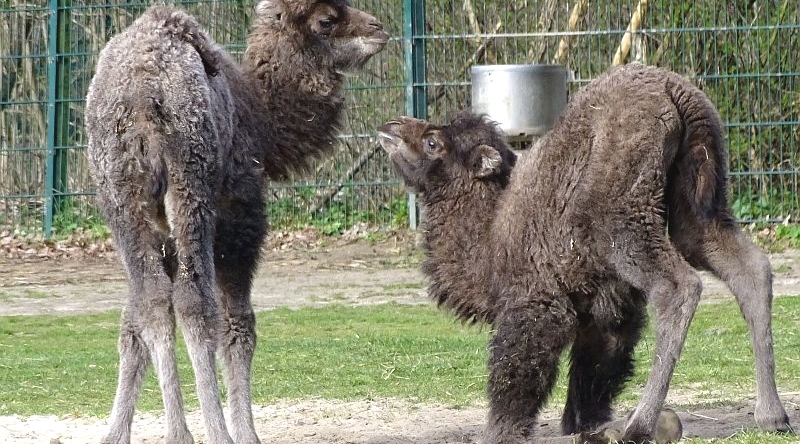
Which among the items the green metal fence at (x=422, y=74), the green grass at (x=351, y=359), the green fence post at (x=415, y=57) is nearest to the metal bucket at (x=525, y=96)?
the green metal fence at (x=422, y=74)

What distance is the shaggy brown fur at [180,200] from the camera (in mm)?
6246

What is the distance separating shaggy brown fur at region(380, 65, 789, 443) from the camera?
20.4 ft

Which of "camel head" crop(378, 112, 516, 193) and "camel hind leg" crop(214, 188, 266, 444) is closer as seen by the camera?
"camel hind leg" crop(214, 188, 266, 444)

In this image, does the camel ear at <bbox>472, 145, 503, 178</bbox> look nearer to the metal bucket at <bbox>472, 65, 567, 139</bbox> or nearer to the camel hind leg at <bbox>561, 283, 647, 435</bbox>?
the camel hind leg at <bbox>561, 283, 647, 435</bbox>

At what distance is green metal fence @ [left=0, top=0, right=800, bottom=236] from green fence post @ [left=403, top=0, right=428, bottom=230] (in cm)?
1

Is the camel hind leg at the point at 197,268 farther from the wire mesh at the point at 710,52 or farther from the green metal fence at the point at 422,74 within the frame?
the wire mesh at the point at 710,52

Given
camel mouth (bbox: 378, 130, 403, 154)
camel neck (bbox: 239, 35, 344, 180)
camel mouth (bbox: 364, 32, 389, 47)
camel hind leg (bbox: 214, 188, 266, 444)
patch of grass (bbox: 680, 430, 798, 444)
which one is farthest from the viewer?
camel mouth (bbox: 364, 32, 389, 47)

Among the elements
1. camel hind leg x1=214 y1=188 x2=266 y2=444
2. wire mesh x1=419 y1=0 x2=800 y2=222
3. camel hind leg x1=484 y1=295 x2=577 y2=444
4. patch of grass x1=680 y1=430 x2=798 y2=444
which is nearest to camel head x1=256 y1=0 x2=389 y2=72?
camel hind leg x1=214 y1=188 x2=266 y2=444

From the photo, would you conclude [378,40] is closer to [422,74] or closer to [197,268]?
[197,268]

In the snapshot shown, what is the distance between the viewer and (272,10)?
788cm

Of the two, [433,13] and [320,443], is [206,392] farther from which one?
[433,13]

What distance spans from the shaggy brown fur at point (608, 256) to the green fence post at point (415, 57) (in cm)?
833

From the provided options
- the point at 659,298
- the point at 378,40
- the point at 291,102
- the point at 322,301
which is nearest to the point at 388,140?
the point at 291,102

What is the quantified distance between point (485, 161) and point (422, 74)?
27.4 feet
